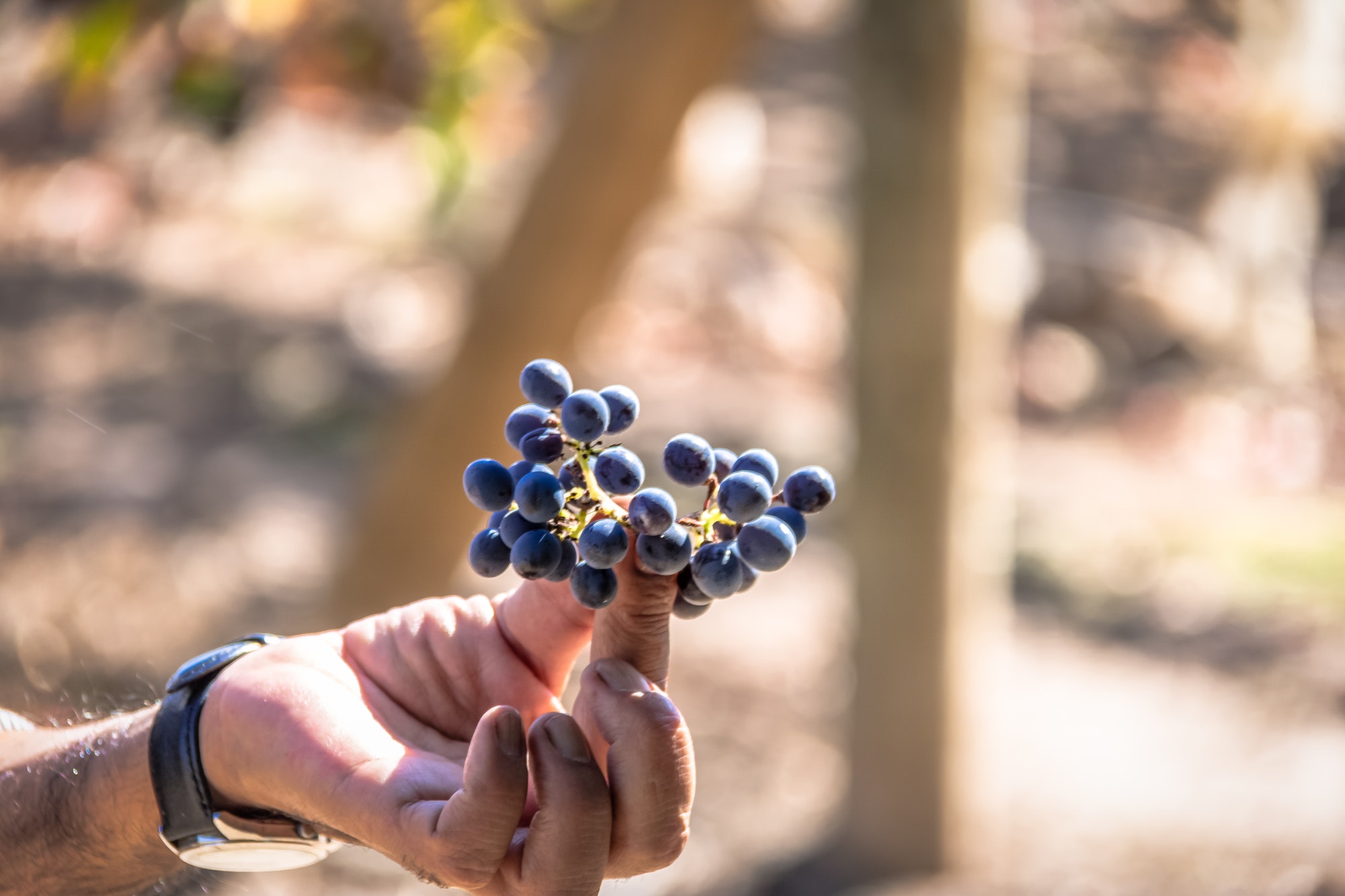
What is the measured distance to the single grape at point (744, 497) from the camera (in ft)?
3.38

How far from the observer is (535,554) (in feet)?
3.37

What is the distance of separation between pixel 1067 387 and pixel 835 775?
5254 millimetres

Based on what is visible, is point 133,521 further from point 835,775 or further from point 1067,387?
point 1067,387

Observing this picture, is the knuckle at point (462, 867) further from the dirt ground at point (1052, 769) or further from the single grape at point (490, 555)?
the dirt ground at point (1052, 769)

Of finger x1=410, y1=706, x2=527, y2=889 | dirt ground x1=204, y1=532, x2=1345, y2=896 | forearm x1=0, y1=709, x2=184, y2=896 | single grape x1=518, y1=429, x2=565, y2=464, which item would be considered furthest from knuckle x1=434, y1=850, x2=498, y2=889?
dirt ground x1=204, y1=532, x2=1345, y2=896

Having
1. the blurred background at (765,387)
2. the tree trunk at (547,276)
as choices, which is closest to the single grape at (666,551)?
the blurred background at (765,387)

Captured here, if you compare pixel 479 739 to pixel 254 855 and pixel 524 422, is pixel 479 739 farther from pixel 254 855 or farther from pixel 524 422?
pixel 254 855

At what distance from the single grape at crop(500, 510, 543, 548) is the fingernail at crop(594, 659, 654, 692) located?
0.15 m

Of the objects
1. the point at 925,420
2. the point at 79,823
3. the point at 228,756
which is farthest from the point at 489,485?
the point at 925,420

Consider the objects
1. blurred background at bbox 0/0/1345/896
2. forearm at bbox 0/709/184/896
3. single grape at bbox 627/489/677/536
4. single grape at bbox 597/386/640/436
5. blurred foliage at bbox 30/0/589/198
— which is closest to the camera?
single grape at bbox 627/489/677/536

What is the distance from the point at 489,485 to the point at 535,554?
0.09 metres

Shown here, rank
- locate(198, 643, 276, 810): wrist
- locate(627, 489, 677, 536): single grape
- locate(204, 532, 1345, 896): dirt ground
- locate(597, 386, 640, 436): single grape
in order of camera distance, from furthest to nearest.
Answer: locate(204, 532, 1345, 896): dirt ground < locate(198, 643, 276, 810): wrist < locate(597, 386, 640, 436): single grape < locate(627, 489, 677, 536): single grape

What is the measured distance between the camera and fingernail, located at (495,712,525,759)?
1.03 metres

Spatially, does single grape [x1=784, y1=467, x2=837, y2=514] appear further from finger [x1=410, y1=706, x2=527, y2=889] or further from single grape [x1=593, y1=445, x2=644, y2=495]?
finger [x1=410, y1=706, x2=527, y2=889]
